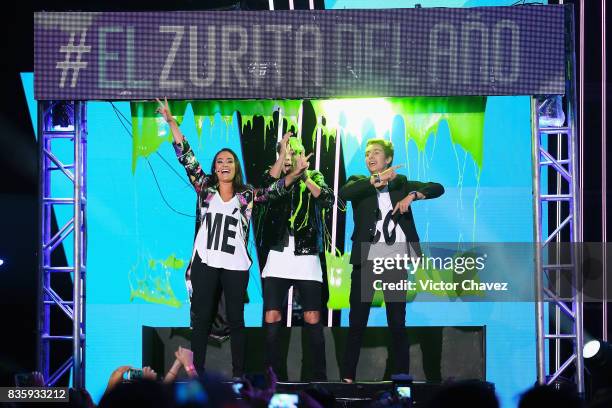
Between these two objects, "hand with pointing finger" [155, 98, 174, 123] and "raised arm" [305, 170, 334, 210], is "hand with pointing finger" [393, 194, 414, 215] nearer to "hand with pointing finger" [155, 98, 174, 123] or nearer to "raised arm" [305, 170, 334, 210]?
"raised arm" [305, 170, 334, 210]

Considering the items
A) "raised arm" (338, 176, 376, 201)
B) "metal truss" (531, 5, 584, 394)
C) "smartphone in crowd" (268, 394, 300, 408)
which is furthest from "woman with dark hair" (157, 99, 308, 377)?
"smartphone in crowd" (268, 394, 300, 408)

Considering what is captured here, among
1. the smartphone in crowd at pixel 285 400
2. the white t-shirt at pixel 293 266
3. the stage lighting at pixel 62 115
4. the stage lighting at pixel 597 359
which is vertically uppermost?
the stage lighting at pixel 62 115

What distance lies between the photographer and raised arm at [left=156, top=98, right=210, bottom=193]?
8914 millimetres

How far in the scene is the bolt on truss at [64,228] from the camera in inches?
337

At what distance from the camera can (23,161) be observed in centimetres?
999

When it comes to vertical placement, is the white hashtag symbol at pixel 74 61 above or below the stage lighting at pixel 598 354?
above

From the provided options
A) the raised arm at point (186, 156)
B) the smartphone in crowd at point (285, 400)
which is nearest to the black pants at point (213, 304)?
the raised arm at point (186, 156)

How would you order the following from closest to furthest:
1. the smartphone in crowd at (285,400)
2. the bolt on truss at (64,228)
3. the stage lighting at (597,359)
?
1. the smartphone in crowd at (285,400)
2. the stage lighting at (597,359)
3. the bolt on truss at (64,228)

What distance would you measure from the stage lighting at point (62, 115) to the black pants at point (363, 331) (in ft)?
10.3

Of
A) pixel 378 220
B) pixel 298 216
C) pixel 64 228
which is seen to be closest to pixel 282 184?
pixel 298 216

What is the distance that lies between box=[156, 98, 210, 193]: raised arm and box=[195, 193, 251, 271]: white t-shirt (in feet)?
0.66

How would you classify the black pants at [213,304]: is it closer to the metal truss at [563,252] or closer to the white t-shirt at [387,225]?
the white t-shirt at [387,225]

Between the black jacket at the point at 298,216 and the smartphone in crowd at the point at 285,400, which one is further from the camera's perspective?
the black jacket at the point at 298,216

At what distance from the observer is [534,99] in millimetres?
8539
